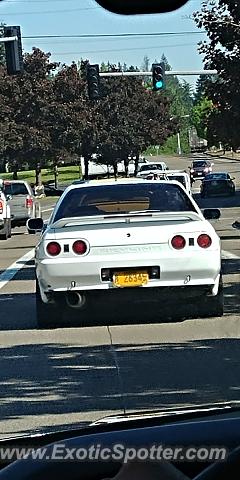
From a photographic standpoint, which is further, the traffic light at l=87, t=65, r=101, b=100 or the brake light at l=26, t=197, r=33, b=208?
the traffic light at l=87, t=65, r=101, b=100

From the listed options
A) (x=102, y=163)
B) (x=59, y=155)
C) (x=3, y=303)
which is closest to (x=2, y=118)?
(x=59, y=155)

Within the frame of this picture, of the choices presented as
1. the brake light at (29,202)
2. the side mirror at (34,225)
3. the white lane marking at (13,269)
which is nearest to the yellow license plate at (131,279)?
the side mirror at (34,225)

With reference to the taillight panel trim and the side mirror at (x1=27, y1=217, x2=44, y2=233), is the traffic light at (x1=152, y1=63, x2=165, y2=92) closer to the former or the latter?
the side mirror at (x1=27, y1=217, x2=44, y2=233)

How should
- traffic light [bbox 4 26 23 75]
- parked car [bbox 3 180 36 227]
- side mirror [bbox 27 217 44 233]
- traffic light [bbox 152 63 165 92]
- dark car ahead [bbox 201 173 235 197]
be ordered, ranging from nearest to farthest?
1. side mirror [bbox 27 217 44 233]
2. traffic light [bbox 4 26 23 75]
3. parked car [bbox 3 180 36 227]
4. traffic light [bbox 152 63 165 92]
5. dark car ahead [bbox 201 173 235 197]

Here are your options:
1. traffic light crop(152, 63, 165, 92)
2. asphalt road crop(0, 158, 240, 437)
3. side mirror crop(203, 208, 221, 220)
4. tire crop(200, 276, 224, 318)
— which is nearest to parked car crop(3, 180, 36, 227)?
traffic light crop(152, 63, 165, 92)

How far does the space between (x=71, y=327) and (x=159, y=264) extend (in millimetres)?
1318

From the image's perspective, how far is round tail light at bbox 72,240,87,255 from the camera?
1166 centimetres

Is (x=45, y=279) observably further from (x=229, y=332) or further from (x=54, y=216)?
(x=229, y=332)

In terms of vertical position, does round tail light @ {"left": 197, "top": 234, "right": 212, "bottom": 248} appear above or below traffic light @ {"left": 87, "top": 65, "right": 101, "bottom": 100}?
below

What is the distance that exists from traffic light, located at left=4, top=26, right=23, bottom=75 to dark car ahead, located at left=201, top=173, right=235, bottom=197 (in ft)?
79.5

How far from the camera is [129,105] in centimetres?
7975

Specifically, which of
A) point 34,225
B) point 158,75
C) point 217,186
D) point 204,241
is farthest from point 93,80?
point 204,241

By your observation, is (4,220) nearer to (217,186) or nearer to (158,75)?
(158,75)

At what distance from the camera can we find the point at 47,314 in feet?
39.3
